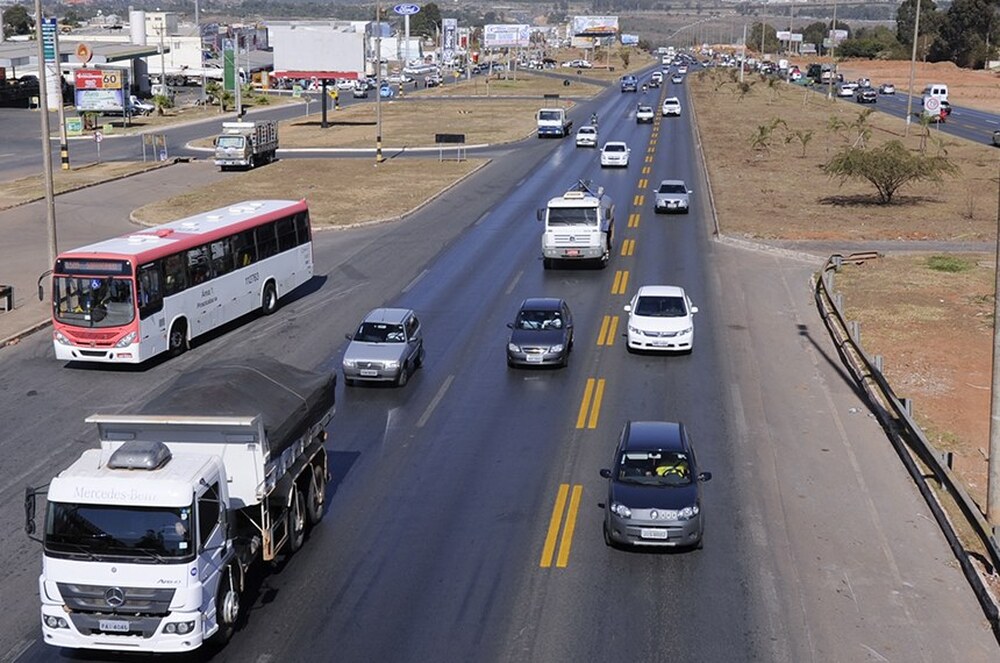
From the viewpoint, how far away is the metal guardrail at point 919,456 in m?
19.5

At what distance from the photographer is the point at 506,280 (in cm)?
4516

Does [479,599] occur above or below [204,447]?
below

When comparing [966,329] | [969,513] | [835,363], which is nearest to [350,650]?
[969,513]

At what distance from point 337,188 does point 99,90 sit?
52334 millimetres

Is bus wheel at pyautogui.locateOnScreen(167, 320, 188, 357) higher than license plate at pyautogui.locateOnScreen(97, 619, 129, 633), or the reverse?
license plate at pyautogui.locateOnScreen(97, 619, 129, 633)

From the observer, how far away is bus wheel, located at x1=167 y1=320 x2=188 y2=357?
112 feet

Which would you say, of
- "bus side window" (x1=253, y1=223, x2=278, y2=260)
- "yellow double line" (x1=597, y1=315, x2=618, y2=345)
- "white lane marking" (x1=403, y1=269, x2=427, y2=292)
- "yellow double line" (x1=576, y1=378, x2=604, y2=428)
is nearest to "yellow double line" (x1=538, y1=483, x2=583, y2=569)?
"yellow double line" (x1=576, y1=378, x2=604, y2=428)

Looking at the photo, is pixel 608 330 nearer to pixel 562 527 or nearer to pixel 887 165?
pixel 562 527

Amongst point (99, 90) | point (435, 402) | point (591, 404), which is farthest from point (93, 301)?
point (99, 90)

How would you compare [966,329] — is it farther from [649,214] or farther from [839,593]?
[649,214]

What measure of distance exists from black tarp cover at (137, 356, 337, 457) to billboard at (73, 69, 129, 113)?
9802 centimetres

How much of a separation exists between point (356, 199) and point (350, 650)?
50.7 metres

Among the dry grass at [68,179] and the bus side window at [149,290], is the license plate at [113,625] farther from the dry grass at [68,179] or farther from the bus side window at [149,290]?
the dry grass at [68,179]

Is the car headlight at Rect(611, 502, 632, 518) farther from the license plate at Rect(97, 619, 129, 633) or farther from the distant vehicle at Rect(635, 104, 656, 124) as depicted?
the distant vehicle at Rect(635, 104, 656, 124)
